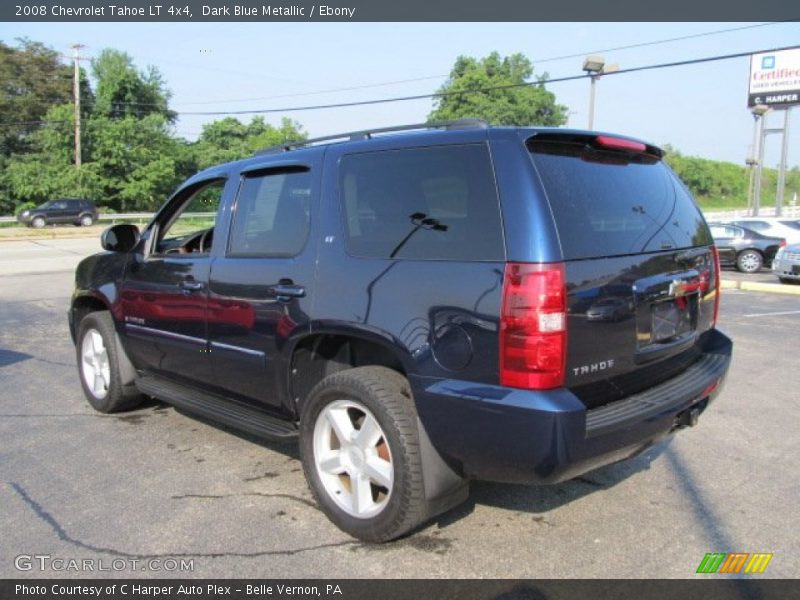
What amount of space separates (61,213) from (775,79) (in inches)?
1598

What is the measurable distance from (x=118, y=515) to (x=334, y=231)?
72.9 inches

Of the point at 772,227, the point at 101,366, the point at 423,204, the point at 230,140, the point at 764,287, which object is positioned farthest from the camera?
the point at 230,140

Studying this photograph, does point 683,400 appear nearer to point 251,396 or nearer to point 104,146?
point 251,396

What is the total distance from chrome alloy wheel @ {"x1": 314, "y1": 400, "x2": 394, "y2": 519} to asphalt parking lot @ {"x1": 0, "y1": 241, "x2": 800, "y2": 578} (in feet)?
0.62

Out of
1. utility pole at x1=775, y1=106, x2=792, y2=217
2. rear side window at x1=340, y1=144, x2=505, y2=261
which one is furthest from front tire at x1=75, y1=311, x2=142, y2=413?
utility pole at x1=775, y1=106, x2=792, y2=217

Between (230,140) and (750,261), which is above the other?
(230,140)

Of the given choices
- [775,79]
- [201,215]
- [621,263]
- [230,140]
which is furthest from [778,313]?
[230,140]

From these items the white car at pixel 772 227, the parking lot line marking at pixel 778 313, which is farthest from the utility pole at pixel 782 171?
the parking lot line marking at pixel 778 313

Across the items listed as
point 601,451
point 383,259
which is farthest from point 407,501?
point 383,259

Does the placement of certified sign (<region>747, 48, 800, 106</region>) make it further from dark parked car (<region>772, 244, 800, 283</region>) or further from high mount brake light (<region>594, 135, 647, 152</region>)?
high mount brake light (<region>594, 135, 647, 152</region>)

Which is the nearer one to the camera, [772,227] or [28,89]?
[772,227]

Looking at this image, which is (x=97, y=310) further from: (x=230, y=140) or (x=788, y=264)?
(x=230, y=140)

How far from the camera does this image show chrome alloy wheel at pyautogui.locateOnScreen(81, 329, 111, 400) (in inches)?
204

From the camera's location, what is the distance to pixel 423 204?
310cm
